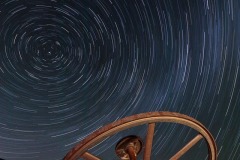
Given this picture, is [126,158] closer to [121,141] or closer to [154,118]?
[121,141]

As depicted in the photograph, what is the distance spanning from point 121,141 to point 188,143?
A: 27.4 inches

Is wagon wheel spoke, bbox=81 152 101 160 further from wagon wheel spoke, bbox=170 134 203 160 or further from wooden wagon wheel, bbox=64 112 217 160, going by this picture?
wagon wheel spoke, bbox=170 134 203 160

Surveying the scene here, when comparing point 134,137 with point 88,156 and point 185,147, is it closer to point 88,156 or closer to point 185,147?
point 185,147

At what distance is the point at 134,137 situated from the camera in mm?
3564

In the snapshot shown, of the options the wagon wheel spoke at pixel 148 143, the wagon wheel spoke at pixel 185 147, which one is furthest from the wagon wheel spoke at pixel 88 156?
the wagon wheel spoke at pixel 185 147

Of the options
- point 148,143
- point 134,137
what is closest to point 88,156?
point 148,143

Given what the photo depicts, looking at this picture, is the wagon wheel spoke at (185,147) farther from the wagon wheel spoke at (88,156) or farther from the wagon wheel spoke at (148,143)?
the wagon wheel spoke at (88,156)

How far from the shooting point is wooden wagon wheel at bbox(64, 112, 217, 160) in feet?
9.11

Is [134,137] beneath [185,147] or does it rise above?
above

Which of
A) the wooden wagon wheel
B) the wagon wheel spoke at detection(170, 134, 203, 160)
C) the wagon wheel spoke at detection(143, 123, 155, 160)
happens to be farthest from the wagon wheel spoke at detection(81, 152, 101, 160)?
the wagon wheel spoke at detection(170, 134, 203, 160)

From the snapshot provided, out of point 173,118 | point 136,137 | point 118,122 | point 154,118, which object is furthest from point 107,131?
point 136,137

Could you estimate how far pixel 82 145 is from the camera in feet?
9.21

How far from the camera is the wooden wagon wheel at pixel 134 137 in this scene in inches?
109

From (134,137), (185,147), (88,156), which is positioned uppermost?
(88,156)
